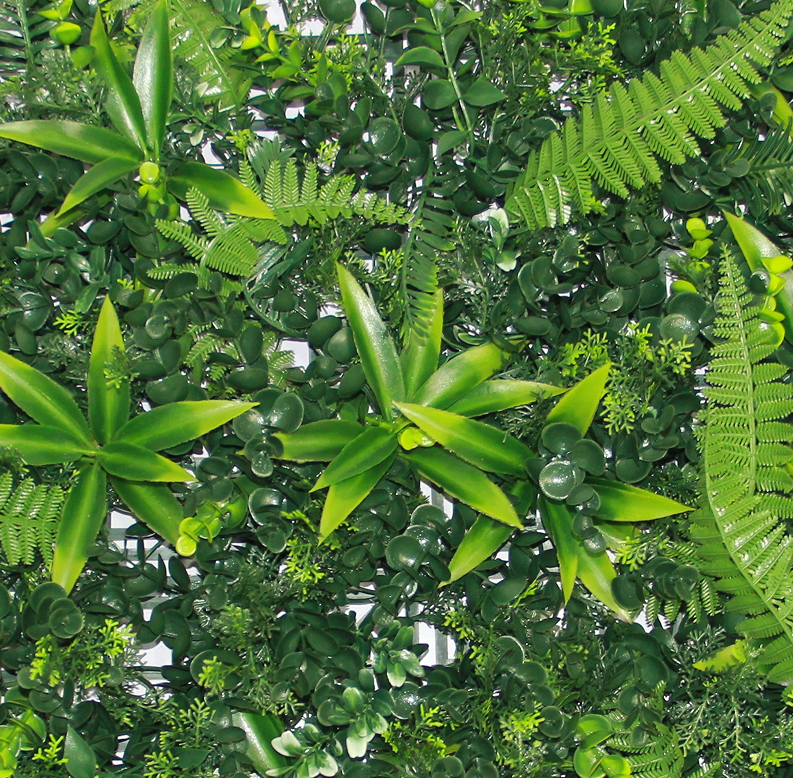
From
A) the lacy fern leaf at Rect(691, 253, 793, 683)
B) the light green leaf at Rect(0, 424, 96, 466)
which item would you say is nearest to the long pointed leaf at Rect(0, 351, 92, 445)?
the light green leaf at Rect(0, 424, 96, 466)

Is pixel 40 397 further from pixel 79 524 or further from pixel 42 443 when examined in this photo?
pixel 79 524

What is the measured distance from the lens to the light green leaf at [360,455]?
1184 millimetres

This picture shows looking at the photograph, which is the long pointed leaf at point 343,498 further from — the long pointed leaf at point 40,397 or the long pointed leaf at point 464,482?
the long pointed leaf at point 40,397

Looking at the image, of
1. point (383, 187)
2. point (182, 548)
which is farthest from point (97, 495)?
point (383, 187)

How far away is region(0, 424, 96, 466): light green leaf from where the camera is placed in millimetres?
1192

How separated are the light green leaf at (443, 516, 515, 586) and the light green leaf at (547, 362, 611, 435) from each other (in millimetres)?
197

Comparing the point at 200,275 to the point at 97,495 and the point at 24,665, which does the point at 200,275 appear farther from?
the point at 24,665

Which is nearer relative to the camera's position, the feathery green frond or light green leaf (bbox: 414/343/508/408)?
the feathery green frond

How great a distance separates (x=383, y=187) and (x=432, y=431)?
0.44 m

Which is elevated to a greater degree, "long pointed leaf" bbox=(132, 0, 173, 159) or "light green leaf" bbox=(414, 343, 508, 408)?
"long pointed leaf" bbox=(132, 0, 173, 159)

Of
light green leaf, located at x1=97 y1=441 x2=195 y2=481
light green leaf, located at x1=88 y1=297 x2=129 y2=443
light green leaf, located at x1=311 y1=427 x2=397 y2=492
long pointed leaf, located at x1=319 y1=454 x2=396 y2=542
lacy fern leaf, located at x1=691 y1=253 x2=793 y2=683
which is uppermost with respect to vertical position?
light green leaf, located at x1=88 y1=297 x2=129 y2=443

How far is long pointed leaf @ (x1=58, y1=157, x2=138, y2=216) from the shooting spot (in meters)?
1.21

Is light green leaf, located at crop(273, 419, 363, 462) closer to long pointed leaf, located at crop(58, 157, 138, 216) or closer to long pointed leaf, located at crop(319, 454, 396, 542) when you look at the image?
long pointed leaf, located at crop(319, 454, 396, 542)

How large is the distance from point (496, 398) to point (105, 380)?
62 cm
